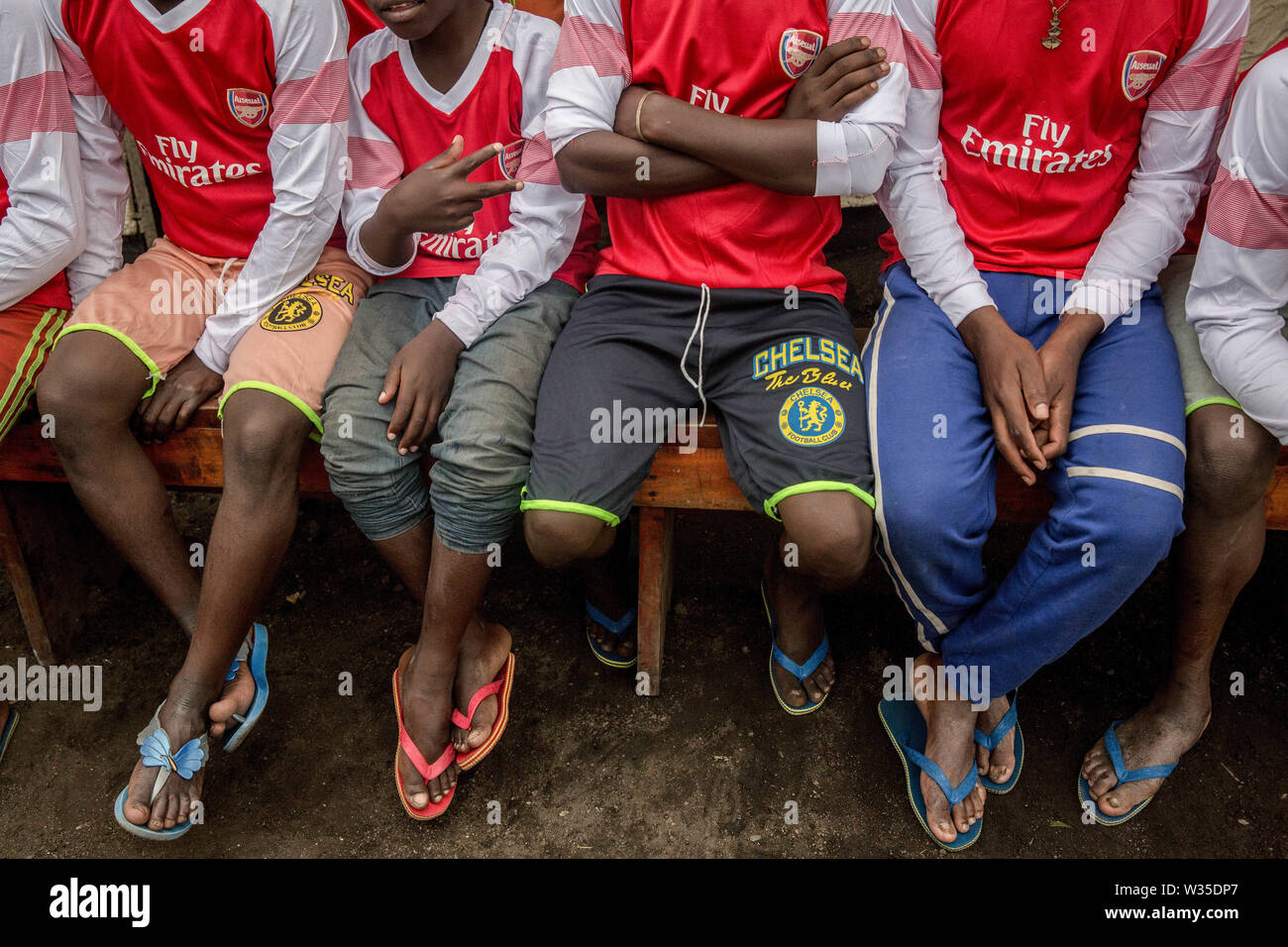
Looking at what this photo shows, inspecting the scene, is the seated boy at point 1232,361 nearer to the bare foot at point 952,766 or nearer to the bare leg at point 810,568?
the bare foot at point 952,766

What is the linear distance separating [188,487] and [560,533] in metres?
1.02

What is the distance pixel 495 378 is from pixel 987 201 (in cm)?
115

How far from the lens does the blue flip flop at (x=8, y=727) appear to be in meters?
2.13

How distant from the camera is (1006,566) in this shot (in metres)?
2.57

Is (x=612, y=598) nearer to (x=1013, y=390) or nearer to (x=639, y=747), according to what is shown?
(x=639, y=747)

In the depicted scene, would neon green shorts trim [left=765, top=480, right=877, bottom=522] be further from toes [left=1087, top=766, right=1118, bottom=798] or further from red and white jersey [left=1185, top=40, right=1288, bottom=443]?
toes [left=1087, top=766, right=1118, bottom=798]

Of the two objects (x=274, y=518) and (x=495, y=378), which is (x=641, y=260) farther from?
(x=274, y=518)

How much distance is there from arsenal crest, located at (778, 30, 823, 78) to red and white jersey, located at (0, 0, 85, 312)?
1623 millimetres

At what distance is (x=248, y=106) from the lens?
2.02 m

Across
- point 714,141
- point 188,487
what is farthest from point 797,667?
point 188,487

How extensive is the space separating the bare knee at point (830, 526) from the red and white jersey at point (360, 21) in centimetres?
164

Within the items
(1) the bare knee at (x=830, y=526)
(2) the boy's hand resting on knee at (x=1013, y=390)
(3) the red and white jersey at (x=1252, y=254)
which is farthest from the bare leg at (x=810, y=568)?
(3) the red and white jersey at (x=1252, y=254)

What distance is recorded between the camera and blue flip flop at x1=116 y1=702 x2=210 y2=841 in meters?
1.79
